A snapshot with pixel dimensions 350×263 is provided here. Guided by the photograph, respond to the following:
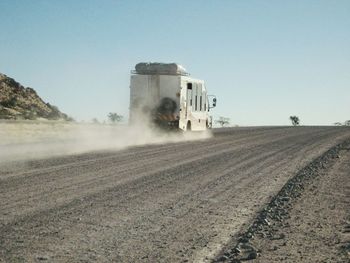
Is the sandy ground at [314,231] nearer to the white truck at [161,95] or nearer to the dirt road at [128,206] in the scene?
the dirt road at [128,206]

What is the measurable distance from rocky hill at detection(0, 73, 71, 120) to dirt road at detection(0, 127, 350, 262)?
32.7m

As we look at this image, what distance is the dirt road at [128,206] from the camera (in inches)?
254

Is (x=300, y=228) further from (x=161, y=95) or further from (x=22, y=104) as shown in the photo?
(x=22, y=104)

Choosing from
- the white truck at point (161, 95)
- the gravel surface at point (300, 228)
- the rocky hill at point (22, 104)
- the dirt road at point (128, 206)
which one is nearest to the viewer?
the gravel surface at point (300, 228)

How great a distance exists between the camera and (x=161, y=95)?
27328mm

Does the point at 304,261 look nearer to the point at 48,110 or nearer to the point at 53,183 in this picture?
the point at 53,183

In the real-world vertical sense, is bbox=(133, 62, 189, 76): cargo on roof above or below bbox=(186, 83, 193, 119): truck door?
above

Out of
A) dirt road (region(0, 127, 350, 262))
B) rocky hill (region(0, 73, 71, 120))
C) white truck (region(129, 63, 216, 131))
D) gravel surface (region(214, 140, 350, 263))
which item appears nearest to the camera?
gravel surface (region(214, 140, 350, 263))

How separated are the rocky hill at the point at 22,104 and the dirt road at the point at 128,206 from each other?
3273 cm

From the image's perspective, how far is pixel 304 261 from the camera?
20.1ft

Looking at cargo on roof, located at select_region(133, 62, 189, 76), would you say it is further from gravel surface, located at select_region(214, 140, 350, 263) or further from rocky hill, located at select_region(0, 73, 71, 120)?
rocky hill, located at select_region(0, 73, 71, 120)

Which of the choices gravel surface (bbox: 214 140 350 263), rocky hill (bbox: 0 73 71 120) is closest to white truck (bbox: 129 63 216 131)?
gravel surface (bbox: 214 140 350 263)

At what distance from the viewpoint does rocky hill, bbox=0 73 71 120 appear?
47.6 m

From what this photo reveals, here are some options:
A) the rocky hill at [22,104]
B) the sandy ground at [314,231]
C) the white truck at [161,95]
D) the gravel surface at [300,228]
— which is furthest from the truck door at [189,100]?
the rocky hill at [22,104]
